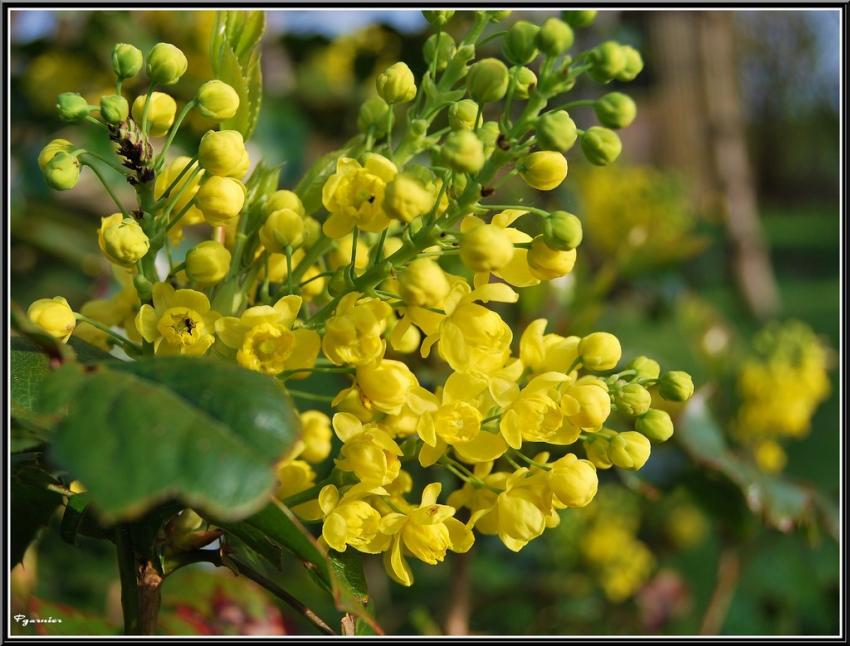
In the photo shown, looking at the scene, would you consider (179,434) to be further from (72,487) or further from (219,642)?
(219,642)

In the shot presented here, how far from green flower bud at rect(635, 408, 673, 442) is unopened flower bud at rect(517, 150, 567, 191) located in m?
0.23

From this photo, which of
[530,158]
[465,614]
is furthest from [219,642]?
[465,614]

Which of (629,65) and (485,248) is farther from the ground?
(629,65)

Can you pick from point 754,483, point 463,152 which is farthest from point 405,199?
point 754,483

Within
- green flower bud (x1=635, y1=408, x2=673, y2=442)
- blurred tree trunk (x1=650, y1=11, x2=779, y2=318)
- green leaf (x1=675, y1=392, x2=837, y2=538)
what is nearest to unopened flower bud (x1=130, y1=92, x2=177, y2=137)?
green flower bud (x1=635, y1=408, x2=673, y2=442)

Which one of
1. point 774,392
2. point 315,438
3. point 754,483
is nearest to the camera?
point 315,438

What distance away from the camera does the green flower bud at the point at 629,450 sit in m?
0.72

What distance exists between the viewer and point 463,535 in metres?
0.76

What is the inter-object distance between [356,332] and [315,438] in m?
0.21

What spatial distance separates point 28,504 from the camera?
0.82 metres

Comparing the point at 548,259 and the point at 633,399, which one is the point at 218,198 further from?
the point at 633,399

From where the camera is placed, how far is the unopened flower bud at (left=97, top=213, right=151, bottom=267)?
2.31ft

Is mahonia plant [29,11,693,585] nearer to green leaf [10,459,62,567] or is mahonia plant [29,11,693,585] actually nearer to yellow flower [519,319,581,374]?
yellow flower [519,319,581,374]

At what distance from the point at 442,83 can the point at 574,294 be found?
1.25 meters
